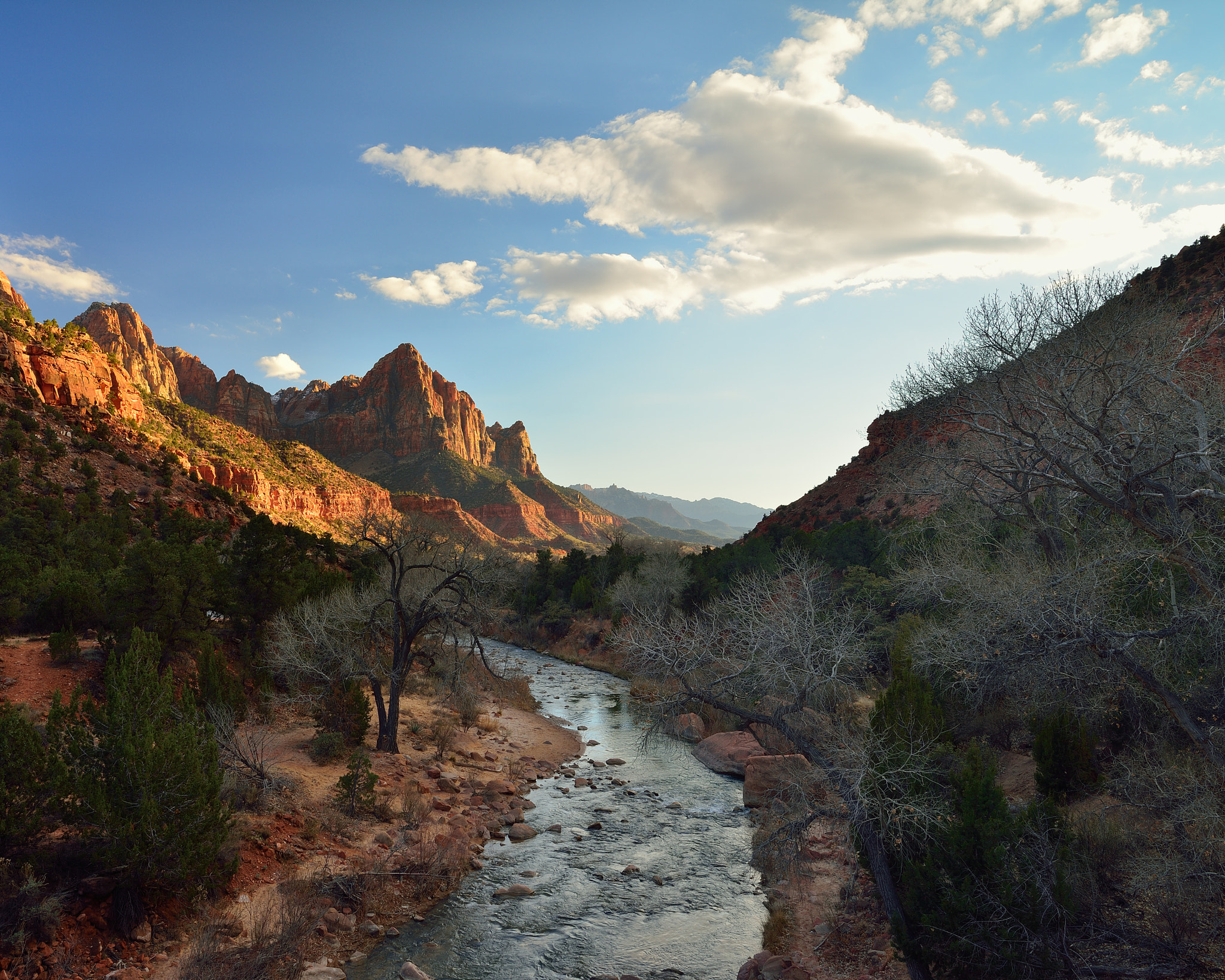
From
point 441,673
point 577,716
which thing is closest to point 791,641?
point 441,673

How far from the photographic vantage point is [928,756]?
923 centimetres

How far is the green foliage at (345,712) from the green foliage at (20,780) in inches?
350

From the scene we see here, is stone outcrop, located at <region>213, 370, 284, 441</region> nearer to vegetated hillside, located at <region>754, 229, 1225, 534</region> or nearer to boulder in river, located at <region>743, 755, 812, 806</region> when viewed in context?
vegetated hillside, located at <region>754, 229, 1225, 534</region>

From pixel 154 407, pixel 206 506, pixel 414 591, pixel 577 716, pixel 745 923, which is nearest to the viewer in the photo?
pixel 745 923

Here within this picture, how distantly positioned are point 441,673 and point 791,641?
56.9 ft

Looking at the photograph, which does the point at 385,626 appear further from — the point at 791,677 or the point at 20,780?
the point at 791,677

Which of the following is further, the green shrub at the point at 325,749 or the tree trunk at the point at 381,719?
the tree trunk at the point at 381,719

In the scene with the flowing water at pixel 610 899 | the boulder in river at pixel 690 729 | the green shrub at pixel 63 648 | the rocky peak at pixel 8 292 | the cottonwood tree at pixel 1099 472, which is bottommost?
the boulder in river at pixel 690 729

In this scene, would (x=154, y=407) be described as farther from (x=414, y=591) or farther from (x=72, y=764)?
(x=72, y=764)

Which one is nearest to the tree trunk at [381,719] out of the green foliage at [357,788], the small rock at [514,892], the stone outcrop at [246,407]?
the green foliage at [357,788]

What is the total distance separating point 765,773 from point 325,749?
10972 mm

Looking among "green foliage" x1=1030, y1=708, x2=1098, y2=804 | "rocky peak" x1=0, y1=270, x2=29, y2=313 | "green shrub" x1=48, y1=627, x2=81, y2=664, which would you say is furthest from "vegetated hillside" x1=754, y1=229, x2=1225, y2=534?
"rocky peak" x1=0, y1=270, x2=29, y2=313

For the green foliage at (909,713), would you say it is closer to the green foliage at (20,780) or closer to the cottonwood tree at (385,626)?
the cottonwood tree at (385,626)

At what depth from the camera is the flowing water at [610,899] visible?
30.1 ft
